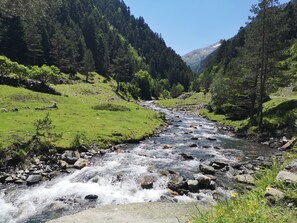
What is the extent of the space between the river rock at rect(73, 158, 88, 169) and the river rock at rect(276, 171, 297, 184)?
17.7 meters

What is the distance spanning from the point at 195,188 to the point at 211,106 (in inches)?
2347

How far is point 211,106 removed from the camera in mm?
77000

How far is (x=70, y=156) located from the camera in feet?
84.5

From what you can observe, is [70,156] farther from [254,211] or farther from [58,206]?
[254,211]

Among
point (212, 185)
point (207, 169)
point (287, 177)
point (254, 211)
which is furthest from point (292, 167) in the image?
point (207, 169)

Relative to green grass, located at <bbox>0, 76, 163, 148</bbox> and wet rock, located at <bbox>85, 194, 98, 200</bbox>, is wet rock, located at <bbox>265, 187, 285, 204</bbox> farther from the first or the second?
green grass, located at <bbox>0, 76, 163, 148</bbox>

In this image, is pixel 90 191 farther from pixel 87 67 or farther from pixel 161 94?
pixel 161 94

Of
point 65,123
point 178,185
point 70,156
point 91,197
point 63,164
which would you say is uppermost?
point 65,123

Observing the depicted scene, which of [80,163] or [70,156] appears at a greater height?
[70,156]

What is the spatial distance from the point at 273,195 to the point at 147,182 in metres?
12.5

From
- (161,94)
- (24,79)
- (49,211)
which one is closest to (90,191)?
(49,211)

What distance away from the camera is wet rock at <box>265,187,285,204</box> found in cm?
827

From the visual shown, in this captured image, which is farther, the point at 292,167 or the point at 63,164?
the point at 63,164

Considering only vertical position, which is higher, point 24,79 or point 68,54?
point 68,54
